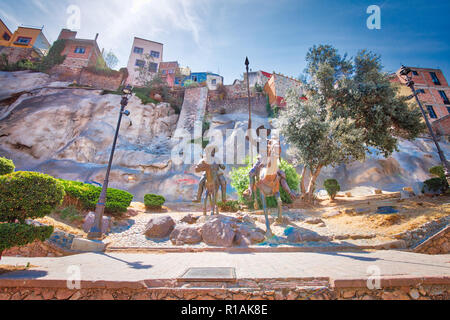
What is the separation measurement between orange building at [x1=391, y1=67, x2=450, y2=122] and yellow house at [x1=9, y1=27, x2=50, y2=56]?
197 feet

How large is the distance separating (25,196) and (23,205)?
7.2 inches

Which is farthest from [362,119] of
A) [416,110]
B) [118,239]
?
[118,239]

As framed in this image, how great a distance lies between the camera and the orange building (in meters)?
28.6

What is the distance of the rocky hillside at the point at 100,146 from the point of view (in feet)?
66.9

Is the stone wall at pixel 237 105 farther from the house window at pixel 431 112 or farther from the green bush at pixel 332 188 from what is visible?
the house window at pixel 431 112

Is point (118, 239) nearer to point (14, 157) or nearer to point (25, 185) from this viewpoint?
point (25, 185)

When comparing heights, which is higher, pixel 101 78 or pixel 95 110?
pixel 101 78

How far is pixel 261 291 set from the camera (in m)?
2.47

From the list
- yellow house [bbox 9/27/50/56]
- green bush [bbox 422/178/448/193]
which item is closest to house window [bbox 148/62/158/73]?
yellow house [bbox 9/27/50/56]

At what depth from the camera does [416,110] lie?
13711 millimetres

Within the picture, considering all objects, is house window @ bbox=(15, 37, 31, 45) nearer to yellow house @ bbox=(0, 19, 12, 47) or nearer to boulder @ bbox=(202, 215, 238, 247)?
yellow house @ bbox=(0, 19, 12, 47)

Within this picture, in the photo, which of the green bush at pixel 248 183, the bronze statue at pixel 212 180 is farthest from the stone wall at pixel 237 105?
the bronze statue at pixel 212 180

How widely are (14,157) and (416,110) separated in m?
38.5

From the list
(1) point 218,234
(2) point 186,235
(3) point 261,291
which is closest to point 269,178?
(1) point 218,234
